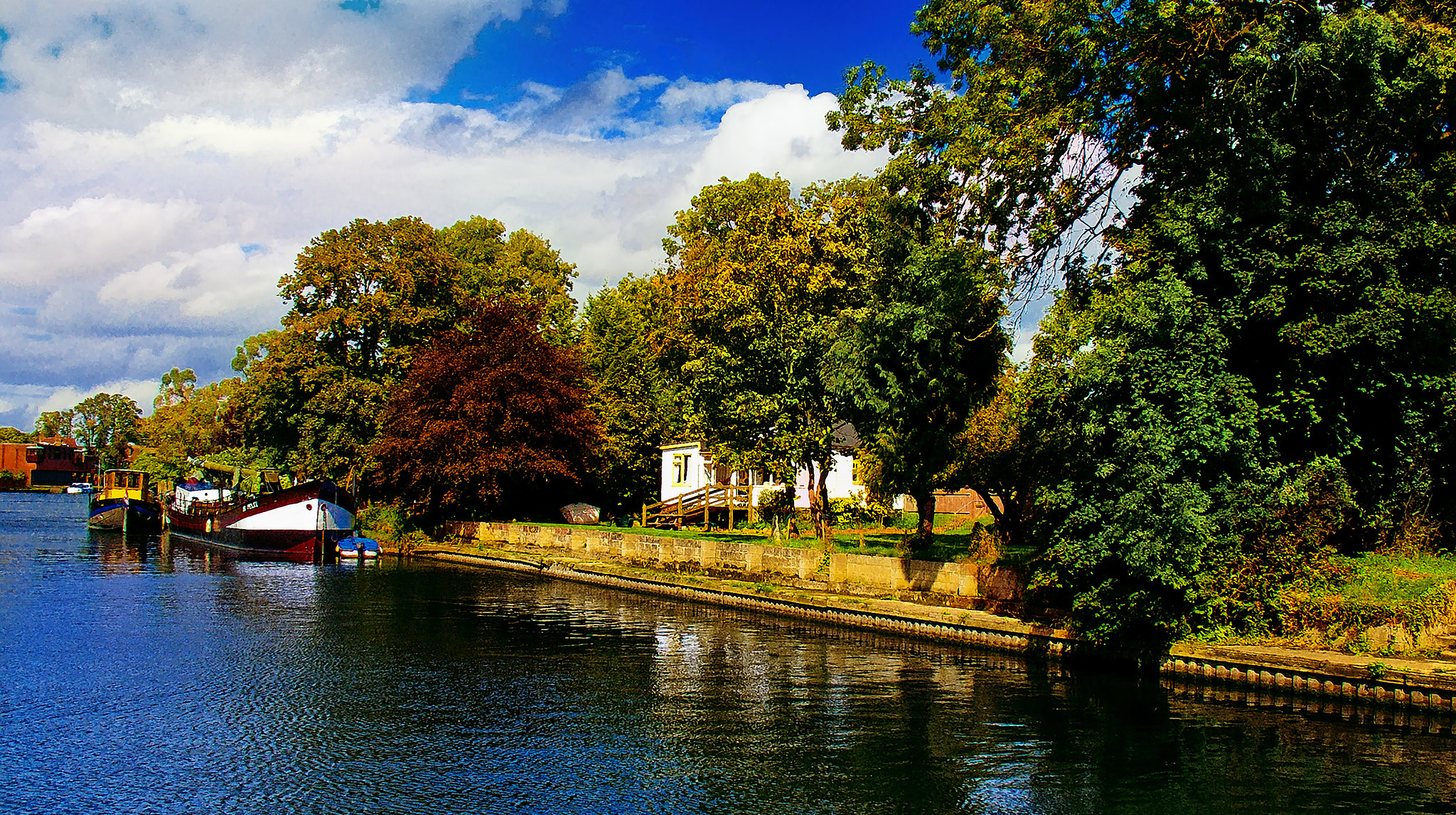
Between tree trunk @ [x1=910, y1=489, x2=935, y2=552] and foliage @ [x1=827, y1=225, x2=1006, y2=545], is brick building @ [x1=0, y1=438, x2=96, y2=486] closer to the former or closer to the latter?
tree trunk @ [x1=910, y1=489, x2=935, y2=552]

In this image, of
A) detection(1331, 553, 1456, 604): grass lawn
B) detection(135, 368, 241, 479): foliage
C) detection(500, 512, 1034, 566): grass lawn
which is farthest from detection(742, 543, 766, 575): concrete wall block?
detection(135, 368, 241, 479): foliage

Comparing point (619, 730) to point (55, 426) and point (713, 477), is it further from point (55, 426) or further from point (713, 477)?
point (55, 426)

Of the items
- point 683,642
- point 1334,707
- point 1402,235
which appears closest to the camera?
point 1334,707

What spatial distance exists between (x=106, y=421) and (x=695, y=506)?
157777mm

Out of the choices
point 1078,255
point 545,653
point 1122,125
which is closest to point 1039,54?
point 1122,125

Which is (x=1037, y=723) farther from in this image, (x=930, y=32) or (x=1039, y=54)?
(x=930, y=32)

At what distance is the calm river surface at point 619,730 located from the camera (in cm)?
1116

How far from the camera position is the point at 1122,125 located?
67.3ft

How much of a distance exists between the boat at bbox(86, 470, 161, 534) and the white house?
1257 inches

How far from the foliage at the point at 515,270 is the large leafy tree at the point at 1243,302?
1637 inches

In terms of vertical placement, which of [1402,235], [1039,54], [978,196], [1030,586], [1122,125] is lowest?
[1030,586]

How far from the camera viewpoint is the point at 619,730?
13.8m

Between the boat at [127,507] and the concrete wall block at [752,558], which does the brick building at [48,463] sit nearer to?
the boat at [127,507]

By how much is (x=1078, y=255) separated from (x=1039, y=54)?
4.16 m
